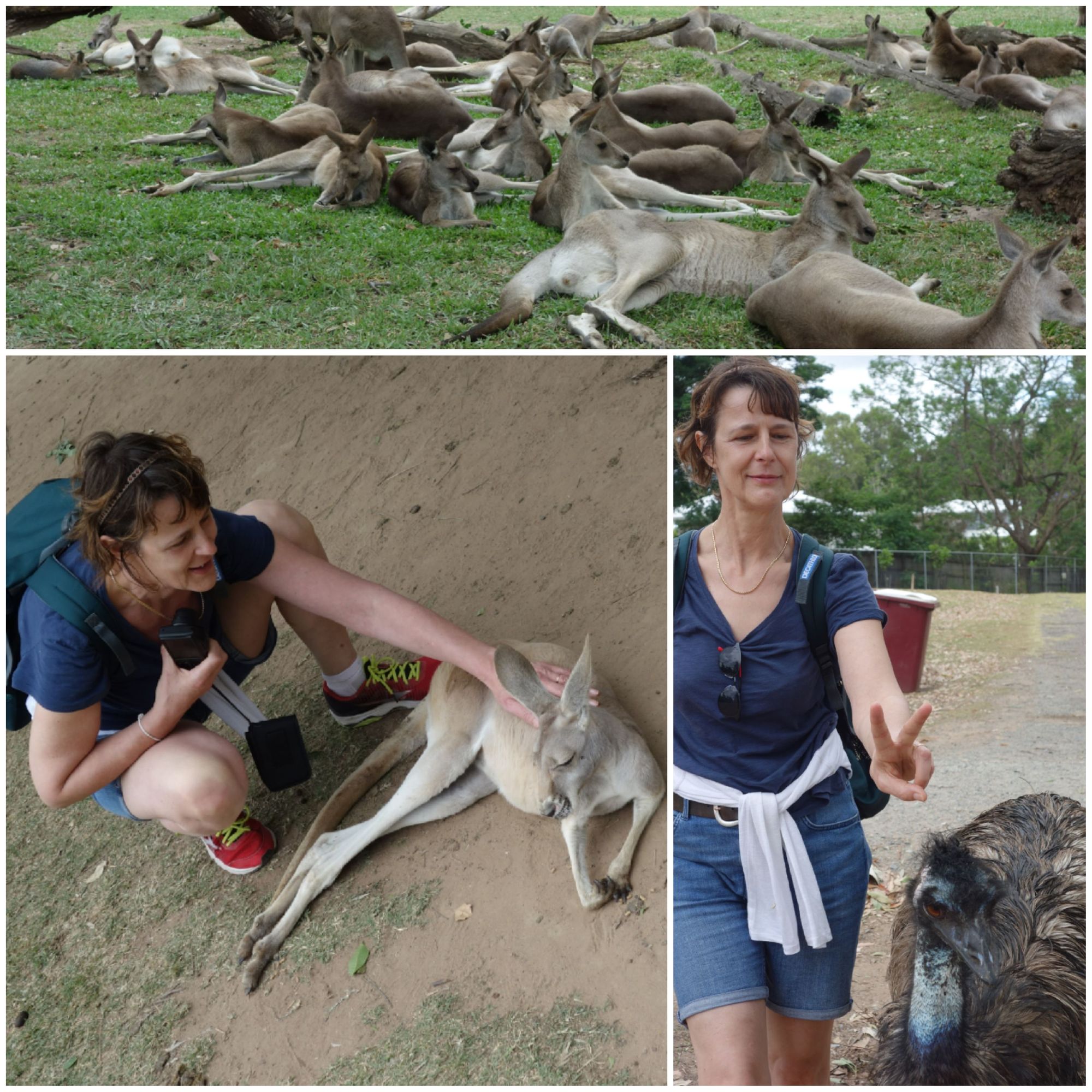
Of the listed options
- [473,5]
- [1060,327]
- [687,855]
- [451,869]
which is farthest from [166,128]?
[687,855]

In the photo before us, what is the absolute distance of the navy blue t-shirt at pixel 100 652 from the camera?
9.29 feet

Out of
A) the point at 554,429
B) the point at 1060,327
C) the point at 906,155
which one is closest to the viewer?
the point at 554,429

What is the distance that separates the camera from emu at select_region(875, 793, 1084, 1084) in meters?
2.69

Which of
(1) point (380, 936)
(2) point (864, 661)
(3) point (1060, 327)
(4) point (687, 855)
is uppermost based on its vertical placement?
(2) point (864, 661)

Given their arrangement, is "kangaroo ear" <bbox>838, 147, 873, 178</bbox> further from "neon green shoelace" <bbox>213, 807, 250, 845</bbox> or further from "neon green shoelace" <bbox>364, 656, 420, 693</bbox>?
"neon green shoelace" <bbox>213, 807, 250, 845</bbox>

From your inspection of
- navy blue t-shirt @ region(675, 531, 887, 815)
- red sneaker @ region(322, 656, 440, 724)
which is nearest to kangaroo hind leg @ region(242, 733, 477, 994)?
red sneaker @ region(322, 656, 440, 724)

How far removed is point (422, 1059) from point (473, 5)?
1385cm

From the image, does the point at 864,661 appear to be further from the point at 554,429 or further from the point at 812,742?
the point at 554,429

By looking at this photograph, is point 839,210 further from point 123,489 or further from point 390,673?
point 123,489

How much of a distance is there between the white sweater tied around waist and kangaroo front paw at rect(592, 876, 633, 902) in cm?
73

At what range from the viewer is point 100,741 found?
3143 mm

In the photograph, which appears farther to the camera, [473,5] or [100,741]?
[473,5]

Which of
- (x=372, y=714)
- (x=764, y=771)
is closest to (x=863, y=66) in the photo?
(x=372, y=714)

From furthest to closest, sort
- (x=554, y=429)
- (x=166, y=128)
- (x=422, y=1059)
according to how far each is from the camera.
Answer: (x=166, y=128)
(x=554, y=429)
(x=422, y=1059)
